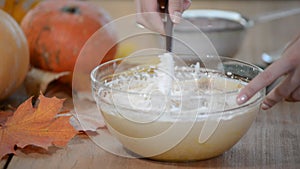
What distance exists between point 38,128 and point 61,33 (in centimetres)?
44

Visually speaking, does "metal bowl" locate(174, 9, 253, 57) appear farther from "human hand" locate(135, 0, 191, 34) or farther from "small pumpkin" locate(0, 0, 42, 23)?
"small pumpkin" locate(0, 0, 42, 23)

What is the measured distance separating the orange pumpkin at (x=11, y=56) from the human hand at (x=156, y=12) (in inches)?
12.3

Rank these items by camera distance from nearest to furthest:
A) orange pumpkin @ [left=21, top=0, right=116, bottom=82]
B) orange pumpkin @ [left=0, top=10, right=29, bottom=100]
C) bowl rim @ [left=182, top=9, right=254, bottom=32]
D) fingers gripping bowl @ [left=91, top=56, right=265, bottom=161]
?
fingers gripping bowl @ [left=91, top=56, right=265, bottom=161] → orange pumpkin @ [left=0, top=10, right=29, bottom=100] → orange pumpkin @ [left=21, top=0, right=116, bottom=82] → bowl rim @ [left=182, top=9, right=254, bottom=32]

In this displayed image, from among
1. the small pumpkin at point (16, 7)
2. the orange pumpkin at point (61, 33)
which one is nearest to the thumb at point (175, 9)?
the orange pumpkin at point (61, 33)

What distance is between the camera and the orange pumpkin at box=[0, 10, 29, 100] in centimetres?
134

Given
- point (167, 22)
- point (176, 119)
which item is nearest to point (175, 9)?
point (167, 22)

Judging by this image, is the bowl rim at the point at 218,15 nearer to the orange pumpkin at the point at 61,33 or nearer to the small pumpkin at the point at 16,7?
the orange pumpkin at the point at 61,33

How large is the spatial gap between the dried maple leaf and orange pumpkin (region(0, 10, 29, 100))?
0.22 m

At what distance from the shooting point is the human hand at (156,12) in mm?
1119

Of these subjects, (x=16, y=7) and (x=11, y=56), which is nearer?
(x=11, y=56)

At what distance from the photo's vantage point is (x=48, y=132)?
44.4 inches

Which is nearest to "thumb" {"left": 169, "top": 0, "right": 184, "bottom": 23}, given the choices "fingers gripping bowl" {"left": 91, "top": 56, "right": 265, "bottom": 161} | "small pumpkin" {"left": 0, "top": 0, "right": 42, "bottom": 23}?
"fingers gripping bowl" {"left": 91, "top": 56, "right": 265, "bottom": 161}

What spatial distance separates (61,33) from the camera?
4.99 ft

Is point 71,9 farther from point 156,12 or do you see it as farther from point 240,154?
point 240,154
